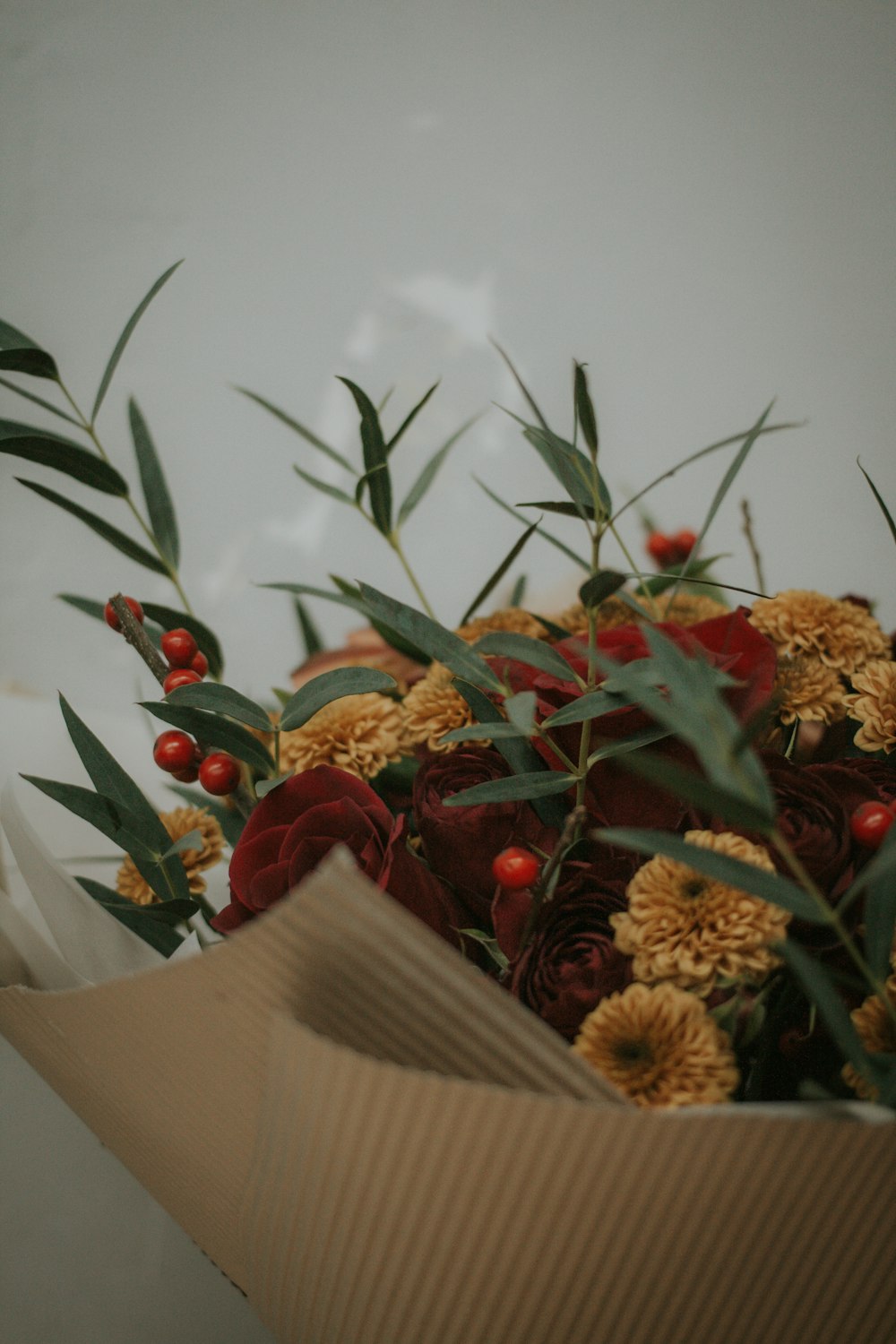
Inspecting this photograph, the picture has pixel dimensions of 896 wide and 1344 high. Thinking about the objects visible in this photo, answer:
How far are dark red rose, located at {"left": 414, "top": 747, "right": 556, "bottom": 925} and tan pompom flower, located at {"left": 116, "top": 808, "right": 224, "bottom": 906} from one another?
107 mm

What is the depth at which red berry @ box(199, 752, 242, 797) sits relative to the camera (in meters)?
0.38

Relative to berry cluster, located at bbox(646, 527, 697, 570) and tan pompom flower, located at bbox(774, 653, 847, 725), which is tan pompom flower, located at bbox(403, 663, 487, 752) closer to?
tan pompom flower, located at bbox(774, 653, 847, 725)

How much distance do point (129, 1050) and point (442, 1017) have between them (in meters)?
0.12

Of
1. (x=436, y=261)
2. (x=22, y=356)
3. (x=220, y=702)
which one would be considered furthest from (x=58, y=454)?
(x=436, y=261)

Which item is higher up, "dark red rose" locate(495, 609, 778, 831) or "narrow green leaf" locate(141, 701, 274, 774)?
"dark red rose" locate(495, 609, 778, 831)

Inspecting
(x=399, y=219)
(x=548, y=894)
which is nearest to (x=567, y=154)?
(x=399, y=219)

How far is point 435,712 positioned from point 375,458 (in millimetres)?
122

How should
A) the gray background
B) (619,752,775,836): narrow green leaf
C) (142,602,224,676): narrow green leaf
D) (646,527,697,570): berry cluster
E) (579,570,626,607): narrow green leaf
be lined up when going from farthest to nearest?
1. the gray background
2. (646,527,697,570): berry cluster
3. (142,602,224,676): narrow green leaf
4. (579,570,626,607): narrow green leaf
5. (619,752,775,836): narrow green leaf

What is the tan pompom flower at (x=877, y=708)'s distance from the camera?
37cm

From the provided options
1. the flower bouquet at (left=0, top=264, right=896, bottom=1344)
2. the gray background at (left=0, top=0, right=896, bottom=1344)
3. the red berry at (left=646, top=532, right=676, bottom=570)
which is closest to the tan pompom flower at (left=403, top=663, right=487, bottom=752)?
the flower bouquet at (left=0, top=264, right=896, bottom=1344)

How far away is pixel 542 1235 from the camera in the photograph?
0.82ft

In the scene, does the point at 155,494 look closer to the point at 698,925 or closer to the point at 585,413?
the point at 585,413

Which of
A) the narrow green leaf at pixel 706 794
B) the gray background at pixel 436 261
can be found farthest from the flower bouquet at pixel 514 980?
the gray background at pixel 436 261

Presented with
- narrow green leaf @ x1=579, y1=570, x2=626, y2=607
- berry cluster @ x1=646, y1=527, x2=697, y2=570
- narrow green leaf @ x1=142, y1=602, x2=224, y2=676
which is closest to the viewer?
narrow green leaf @ x1=579, y1=570, x2=626, y2=607
